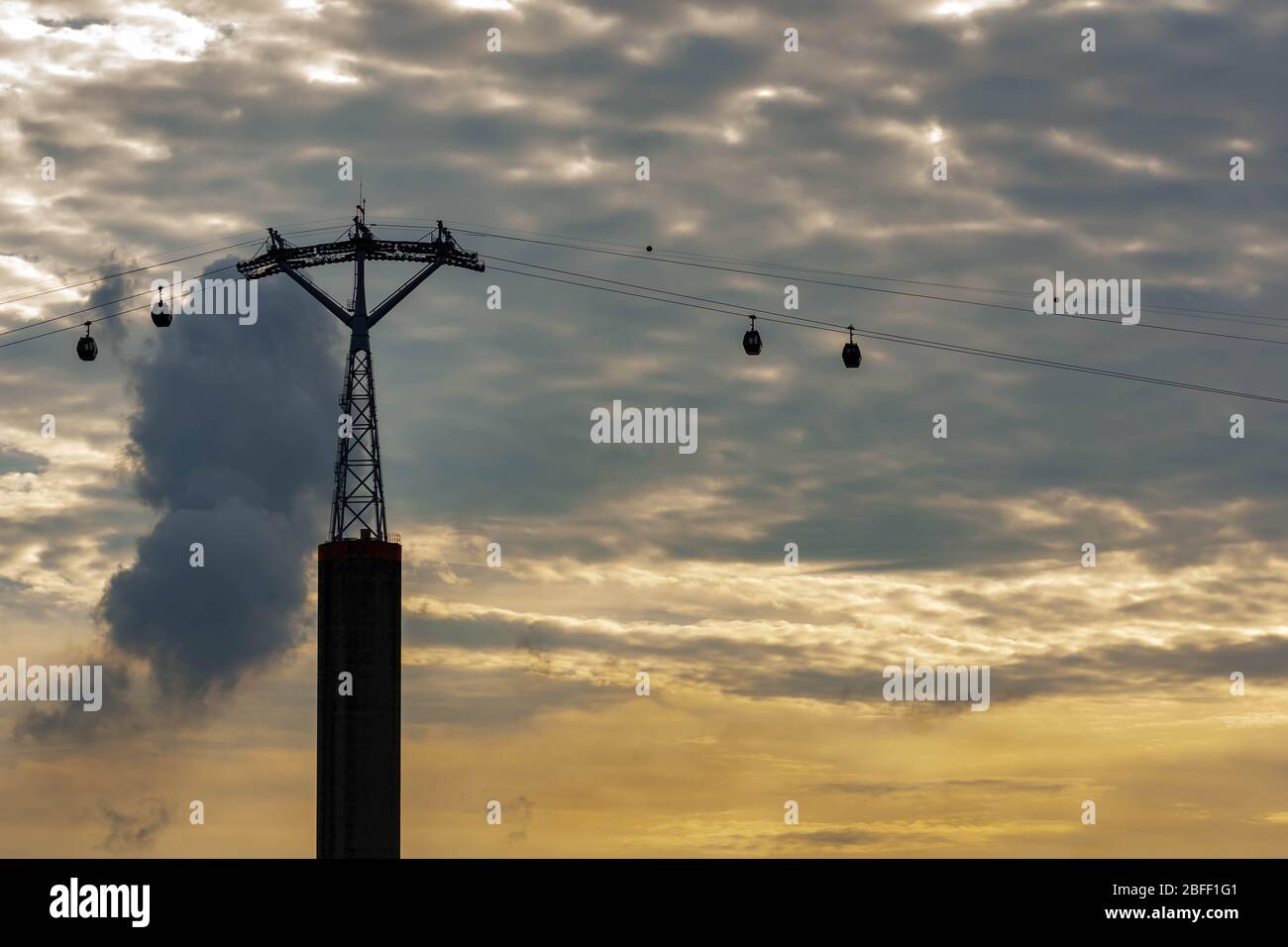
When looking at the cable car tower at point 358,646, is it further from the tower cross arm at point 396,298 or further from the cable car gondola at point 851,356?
the cable car gondola at point 851,356

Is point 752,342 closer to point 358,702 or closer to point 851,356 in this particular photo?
point 851,356

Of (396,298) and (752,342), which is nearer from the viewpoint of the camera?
(752,342)

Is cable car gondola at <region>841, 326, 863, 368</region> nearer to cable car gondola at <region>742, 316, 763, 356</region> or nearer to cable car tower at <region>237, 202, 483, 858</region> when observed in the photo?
cable car gondola at <region>742, 316, 763, 356</region>

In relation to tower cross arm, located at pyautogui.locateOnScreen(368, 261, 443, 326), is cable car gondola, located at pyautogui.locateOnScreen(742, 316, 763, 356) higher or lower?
lower

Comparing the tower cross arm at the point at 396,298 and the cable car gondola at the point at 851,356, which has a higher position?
the tower cross arm at the point at 396,298

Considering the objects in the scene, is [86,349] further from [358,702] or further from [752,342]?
[358,702]

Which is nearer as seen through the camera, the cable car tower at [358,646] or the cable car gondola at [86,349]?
the cable car gondola at [86,349]

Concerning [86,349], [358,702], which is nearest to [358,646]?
[358,702]

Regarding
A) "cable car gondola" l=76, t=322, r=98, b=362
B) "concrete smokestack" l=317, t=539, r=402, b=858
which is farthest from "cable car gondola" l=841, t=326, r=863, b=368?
"concrete smokestack" l=317, t=539, r=402, b=858

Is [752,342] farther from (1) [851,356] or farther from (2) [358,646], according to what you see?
(2) [358,646]

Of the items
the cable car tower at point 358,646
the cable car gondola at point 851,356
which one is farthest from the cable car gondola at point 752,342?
the cable car tower at point 358,646

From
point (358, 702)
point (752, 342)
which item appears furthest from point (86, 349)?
point (358, 702)

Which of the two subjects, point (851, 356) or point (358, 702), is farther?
point (358, 702)
